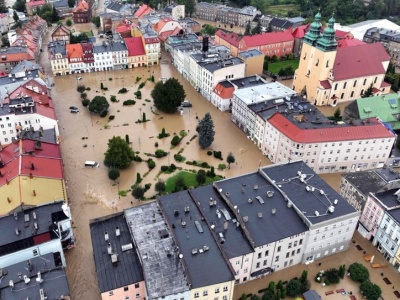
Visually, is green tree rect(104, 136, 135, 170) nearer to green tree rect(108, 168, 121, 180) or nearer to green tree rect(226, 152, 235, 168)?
green tree rect(108, 168, 121, 180)

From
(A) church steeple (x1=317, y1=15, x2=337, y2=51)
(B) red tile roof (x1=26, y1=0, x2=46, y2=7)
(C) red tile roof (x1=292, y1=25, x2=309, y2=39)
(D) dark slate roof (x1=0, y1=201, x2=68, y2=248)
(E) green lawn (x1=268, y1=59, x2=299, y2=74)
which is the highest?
(A) church steeple (x1=317, y1=15, x2=337, y2=51)

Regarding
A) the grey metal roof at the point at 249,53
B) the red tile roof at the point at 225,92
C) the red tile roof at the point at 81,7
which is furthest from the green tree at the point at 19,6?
the red tile roof at the point at 225,92

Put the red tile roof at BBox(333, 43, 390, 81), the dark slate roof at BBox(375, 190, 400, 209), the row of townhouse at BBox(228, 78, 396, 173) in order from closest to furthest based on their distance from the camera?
the dark slate roof at BBox(375, 190, 400, 209)
the row of townhouse at BBox(228, 78, 396, 173)
the red tile roof at BBox(333, 43, 390, 81)

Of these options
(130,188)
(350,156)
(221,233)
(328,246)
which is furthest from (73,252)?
(350,156)

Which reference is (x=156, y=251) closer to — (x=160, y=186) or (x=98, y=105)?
(x=160, y=186)

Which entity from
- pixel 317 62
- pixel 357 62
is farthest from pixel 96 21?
pixel 357 62

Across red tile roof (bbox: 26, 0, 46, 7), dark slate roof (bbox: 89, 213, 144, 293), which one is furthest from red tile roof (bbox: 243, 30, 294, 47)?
red tile roof (bbox: 26, 0, 46, 7)
